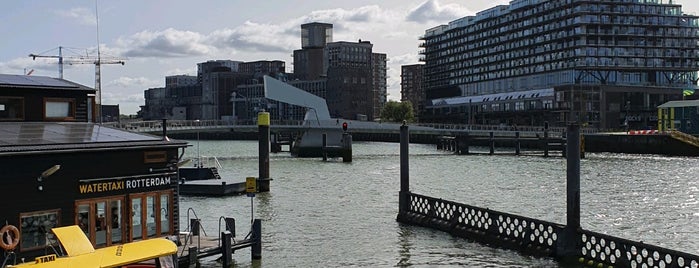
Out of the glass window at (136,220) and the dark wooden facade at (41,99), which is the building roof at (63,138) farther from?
the glass window at (136,220)

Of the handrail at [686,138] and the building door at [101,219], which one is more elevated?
the handrail at [686,138]

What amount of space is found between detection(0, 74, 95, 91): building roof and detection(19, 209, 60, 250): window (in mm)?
5281

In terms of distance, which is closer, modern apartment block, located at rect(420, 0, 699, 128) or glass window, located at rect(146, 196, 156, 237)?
glass window, located at rect(146, 196, 156, 237)

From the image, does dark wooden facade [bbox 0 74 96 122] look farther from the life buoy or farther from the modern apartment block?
the modern apartment block

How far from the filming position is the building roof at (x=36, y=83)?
24.5m

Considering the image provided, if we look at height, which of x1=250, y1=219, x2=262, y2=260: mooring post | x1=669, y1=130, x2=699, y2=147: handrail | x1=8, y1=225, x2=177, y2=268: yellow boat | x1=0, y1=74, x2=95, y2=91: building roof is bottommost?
x1=250, y1=219, x2=262, y2=260: mooring post

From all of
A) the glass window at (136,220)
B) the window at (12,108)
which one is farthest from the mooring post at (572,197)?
the window at (12,108)

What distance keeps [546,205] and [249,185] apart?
20.2 metres

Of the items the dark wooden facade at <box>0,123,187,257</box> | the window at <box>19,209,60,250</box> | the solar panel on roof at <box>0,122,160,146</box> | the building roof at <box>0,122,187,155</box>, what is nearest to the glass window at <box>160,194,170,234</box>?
the dark wooden facade at <box>0,123,187,257</box>

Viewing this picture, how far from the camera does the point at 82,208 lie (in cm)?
2203

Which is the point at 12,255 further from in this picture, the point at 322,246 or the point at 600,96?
the point at 600,96

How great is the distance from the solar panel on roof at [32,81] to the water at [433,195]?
26.6 ft

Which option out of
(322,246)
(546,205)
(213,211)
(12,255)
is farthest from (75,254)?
(546,205)

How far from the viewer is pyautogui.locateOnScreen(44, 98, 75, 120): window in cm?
2589
